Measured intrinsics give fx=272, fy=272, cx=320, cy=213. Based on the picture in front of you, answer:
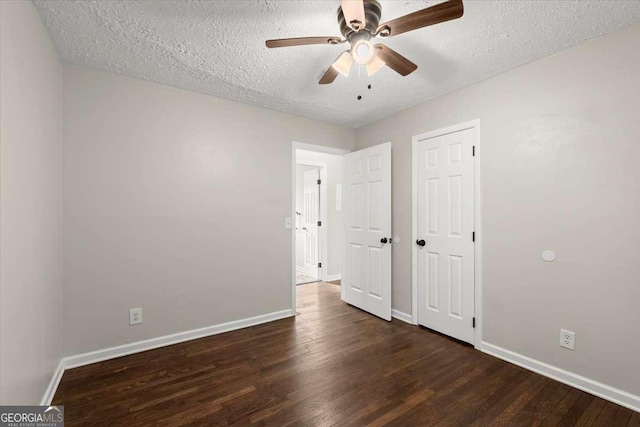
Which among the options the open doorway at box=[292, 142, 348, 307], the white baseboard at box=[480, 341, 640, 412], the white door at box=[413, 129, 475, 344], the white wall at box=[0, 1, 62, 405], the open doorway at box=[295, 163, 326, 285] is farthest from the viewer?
the open doorway at box=[295, 163, 326, 285]

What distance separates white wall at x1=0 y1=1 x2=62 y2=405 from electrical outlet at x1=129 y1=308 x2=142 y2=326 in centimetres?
49

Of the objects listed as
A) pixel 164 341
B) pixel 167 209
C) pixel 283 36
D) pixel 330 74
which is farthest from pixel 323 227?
pixel 283 36

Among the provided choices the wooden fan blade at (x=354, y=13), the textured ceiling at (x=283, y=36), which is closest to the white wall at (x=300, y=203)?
the textured ceiling at (x=283, y=36)

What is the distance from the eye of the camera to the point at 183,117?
2754 mm

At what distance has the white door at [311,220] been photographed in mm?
5340

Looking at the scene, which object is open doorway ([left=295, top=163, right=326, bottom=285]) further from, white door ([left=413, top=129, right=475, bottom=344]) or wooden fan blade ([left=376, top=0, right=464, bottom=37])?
wooden fan blade ([left=376, top=0, right=464, bottom=37])

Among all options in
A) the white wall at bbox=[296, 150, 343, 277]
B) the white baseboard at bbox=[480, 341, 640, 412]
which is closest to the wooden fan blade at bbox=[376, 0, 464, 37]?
the white baseboard at bbox=[480, 341, 640, 412]

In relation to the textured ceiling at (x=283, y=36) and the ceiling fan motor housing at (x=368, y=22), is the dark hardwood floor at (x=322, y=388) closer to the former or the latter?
the ceiling fan motor housing at (x=368, y=22)

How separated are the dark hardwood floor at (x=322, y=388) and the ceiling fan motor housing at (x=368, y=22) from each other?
2348mm

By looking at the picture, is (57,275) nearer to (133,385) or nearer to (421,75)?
(133,385)

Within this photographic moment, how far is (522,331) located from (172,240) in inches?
129

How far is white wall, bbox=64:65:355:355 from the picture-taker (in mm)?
2307

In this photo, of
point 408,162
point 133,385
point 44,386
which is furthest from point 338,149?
point 44,386
